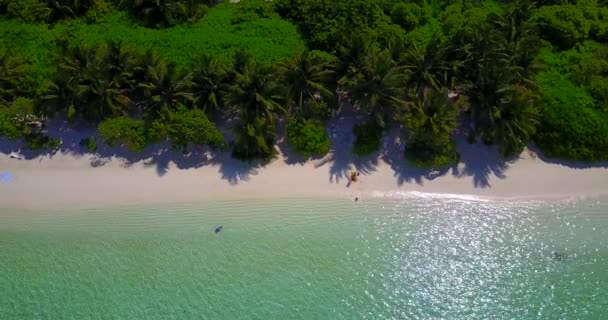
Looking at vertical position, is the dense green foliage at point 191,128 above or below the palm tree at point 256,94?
below

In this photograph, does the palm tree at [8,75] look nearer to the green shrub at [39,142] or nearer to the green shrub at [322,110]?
the green shrub at [39,142]

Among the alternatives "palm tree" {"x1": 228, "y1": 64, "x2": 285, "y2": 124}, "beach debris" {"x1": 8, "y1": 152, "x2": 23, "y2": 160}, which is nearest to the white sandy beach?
"beach debris" {"x1": 8, "y1": 152, "x2": 23, "y2": 160}

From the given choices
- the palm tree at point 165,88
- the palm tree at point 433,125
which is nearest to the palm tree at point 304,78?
the palm tree at point 433,125

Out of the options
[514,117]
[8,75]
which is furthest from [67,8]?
[514,117]

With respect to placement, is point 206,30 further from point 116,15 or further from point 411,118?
point 411,118

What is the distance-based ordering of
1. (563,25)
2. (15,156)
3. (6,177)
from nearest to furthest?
(6,177), (15,156), (563,25)

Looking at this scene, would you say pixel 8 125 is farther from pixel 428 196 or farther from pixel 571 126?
pixel 571 126

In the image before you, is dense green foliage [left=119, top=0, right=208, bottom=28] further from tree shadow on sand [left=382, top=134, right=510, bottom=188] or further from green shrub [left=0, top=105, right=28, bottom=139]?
tree shadow on sand [left=382, top=134, right=510, bottom=188]
